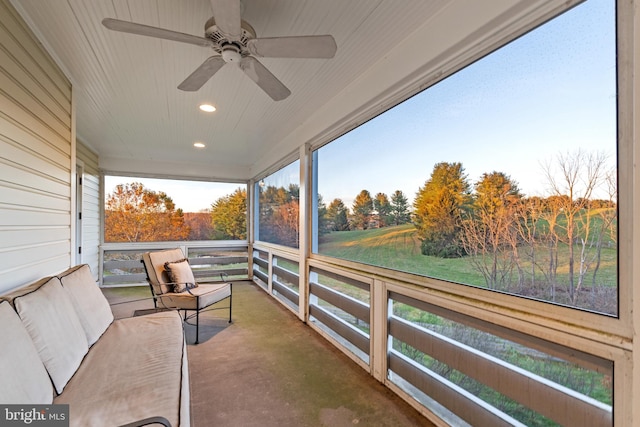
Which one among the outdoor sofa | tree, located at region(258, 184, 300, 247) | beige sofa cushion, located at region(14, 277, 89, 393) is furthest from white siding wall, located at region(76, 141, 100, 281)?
beige sofa cushion, located at region(14, 277, 89, 393)

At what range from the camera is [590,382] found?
114cm

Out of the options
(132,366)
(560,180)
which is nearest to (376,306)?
(560,180)

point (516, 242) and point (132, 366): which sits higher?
point (516, 242)

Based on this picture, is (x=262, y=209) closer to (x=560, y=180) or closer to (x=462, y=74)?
(x=462, y=74)

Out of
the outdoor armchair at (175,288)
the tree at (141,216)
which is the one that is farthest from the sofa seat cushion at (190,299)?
the tree at (141,216)

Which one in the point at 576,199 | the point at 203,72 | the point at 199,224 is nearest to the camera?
the point at 576,199

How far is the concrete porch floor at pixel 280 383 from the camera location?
181cm

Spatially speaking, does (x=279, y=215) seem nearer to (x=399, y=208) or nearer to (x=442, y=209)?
(x=399, y=208)

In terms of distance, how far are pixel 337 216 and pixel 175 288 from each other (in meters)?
2.03

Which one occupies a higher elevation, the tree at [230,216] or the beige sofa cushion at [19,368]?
the tree at [230,216]

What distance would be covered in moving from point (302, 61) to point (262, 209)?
380 cm

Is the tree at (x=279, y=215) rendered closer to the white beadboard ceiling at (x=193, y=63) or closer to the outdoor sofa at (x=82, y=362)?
the white beadboard ceiling at (x=193, y=63)

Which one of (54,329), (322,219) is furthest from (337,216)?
(54,329)

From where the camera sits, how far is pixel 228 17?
1.34 m
